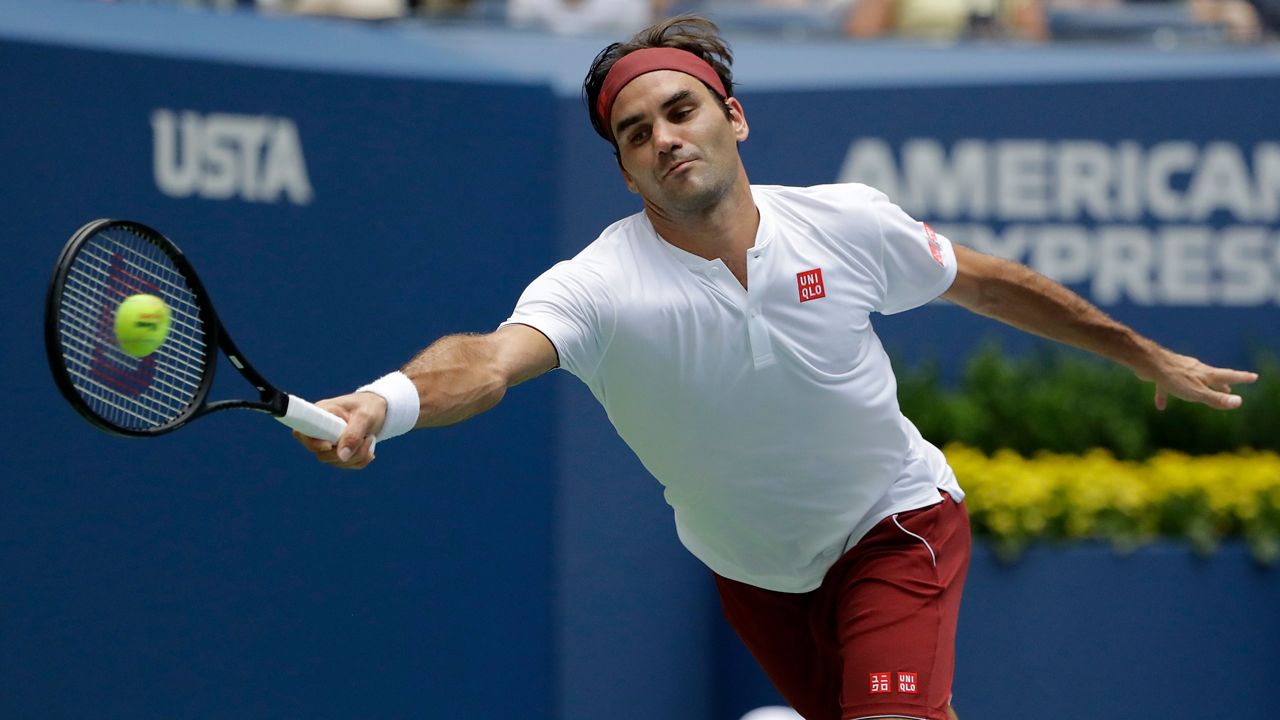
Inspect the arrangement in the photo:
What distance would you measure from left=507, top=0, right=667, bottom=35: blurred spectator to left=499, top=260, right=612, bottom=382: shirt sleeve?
3.39 meters

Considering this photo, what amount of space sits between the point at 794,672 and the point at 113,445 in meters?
2.16

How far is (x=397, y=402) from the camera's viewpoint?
283 centimetres

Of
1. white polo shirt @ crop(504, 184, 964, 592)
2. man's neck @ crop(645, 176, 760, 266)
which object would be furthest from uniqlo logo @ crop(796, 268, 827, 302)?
man's neck @ crop(645, 176, 760, 266)

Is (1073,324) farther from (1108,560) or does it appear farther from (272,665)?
(272,665)

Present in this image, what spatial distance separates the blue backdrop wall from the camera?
4801 mm

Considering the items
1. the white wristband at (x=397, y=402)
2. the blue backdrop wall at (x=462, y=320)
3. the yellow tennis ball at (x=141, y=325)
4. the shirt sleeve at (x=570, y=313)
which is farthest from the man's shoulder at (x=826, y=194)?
the blue backdrop wall at (x=462, y=320)

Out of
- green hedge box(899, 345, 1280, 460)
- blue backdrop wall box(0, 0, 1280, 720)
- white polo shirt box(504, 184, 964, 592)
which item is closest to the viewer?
white polo shirt box(504, 184, 964, 592)

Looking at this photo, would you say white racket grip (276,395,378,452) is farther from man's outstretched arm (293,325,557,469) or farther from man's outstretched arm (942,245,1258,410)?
man's outstretched arm (942,245,1258,410)

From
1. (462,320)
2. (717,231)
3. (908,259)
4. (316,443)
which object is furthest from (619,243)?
(462,320)

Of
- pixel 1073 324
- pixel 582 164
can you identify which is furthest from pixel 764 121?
pixel 1073 324

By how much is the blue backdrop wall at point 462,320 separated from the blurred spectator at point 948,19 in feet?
0.66

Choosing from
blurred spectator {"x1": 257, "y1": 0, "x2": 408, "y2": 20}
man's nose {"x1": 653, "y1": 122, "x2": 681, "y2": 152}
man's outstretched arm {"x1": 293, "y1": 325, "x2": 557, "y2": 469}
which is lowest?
man's outstretched arm {"x1": 293, "y1": 325, "x2": 557, "y2": 469}

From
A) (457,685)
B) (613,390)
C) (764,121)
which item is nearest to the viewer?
(613,390)

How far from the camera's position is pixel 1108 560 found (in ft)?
17.9
